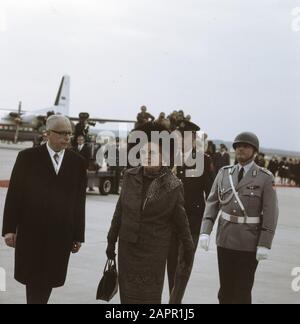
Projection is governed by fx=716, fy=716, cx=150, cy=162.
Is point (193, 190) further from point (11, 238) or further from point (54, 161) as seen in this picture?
point (11, 238)

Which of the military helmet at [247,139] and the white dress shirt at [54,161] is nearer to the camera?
the white dress shirt at [54,161]

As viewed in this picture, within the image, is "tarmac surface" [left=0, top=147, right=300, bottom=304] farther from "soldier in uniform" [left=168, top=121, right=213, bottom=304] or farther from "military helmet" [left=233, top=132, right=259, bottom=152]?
"military helmet" [left=233, top=132, right=259, bottom=152]

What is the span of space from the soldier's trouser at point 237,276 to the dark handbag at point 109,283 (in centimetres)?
107

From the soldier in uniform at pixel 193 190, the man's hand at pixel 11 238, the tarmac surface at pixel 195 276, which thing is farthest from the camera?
the tarmac surface at pixel 195 276

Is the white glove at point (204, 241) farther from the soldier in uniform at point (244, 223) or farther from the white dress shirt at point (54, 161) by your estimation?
the white dress shirt at point (54, 161)

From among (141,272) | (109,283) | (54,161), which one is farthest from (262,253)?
(54,161)

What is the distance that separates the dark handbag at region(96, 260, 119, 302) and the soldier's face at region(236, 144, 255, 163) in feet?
4.86

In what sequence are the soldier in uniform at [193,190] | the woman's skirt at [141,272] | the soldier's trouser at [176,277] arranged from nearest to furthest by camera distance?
the woman's skirt at [141,272], the soldier's trouser at [176,277], the soldier in uniform at [193,190]

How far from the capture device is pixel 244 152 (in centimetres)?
584

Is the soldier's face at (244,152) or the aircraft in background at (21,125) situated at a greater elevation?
the aircraft in background at (21,125)

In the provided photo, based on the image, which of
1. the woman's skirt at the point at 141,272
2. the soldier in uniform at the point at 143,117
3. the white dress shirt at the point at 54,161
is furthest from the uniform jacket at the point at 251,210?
the soldier in uniform at the point at 143,117

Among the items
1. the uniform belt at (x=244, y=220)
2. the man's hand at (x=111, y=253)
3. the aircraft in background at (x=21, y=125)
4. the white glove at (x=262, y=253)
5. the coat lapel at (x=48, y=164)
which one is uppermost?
the aircraft in background at (x=21, y=125)

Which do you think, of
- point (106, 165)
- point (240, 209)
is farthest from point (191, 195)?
point (106, 165)

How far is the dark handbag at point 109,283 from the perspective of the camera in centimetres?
507
